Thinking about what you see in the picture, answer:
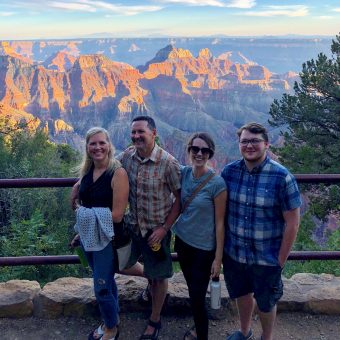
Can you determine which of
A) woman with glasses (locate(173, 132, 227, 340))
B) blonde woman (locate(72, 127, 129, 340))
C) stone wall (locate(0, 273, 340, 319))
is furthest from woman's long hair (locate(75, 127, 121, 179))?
stone wall (locate(0, 273, 340, 319))

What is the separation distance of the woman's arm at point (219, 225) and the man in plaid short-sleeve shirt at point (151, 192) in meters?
0.26

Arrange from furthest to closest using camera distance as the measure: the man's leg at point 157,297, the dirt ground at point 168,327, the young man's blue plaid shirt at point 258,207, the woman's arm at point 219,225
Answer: the dirt ground at point 168,327 < the man's leg at point 157,297 < the woman's arm at point 219,225 < the young man's blue plaid shirt at point 258,207

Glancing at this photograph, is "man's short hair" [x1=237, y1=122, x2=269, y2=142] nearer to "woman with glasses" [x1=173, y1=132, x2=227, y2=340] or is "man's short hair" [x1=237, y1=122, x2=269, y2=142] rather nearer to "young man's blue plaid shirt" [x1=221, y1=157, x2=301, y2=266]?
"young man's blue plaid shirt" [x1=221, y1=157, x2=301, y2=266]

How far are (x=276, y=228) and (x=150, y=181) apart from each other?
0.79 metres

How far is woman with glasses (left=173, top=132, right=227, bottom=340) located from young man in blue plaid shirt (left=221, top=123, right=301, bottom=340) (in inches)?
3.0

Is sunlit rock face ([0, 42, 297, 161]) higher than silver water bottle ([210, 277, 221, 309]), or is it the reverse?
Result: silver water bottle ([210, 277, 221, 309])

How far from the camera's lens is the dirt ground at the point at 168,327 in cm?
287

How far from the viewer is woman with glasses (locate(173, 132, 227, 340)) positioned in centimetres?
238

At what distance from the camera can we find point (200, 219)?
8.00 feet

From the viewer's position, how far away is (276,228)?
230cm

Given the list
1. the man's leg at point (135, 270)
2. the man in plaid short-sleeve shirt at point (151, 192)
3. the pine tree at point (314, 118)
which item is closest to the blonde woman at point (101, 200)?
the man in plaid short-sleeve shirt at point (151, 192)

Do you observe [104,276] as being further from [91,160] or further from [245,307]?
[245,307]

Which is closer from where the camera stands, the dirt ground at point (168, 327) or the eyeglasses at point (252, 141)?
the eyeglasses at point (252, 141)

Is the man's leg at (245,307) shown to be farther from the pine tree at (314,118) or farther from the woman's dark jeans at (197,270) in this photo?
the pine tree at (314,118)
